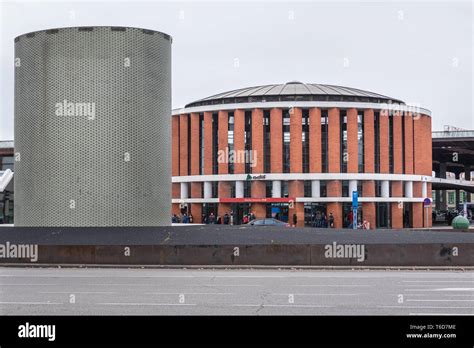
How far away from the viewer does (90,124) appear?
28688 millimetres

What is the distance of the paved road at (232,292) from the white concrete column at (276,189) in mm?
54335

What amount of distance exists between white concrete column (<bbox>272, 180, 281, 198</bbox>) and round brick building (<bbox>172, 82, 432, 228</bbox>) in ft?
0.39

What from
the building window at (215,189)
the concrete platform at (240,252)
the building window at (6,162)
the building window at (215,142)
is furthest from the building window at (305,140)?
the concrete platform at (240,252)

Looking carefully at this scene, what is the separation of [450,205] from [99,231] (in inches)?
6033

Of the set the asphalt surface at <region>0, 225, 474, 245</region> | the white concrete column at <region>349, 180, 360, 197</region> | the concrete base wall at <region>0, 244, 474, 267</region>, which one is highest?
the white concrete column at <region>349, 180, 360, 197</region>

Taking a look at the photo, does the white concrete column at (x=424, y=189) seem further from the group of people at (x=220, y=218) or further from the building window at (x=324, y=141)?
the group of people at (x=220, y=218)

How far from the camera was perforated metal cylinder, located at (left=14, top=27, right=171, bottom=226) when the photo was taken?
28.6 meters

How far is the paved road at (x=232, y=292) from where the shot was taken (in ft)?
47.7

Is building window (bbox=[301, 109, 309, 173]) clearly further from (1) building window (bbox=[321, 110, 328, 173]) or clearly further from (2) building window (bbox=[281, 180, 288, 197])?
(2) building window (bbox=[281, 180, 288, 197])

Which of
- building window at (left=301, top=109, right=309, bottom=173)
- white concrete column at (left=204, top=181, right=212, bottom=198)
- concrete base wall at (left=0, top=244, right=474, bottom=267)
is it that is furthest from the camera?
white concrete column at (left=204, top=181, right=212, bottom=198)

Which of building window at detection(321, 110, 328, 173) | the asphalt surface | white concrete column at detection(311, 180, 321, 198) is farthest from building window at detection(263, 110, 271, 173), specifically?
the asphalt surface

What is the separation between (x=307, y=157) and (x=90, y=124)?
5355 cm
